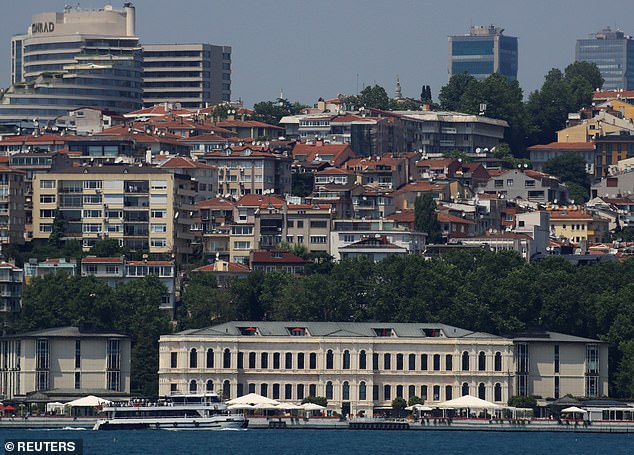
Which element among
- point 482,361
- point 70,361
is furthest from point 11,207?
point 482,361

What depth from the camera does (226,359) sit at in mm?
144375

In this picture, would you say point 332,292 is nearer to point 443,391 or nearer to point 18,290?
point 443,391

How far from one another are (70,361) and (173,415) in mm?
11844

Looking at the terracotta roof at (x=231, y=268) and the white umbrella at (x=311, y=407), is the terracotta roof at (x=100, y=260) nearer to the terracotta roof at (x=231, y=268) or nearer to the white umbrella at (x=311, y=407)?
the terracotta roof at (x=231, y=268)

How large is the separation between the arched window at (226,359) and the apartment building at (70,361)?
634 centimetres

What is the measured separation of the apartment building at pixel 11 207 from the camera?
17888 cm

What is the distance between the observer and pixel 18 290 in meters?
160

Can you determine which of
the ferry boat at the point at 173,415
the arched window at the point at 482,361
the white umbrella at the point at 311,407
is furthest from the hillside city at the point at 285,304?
the ferry boat at the point at 173,415

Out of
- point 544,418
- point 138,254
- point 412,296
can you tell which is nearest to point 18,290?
point 138,254

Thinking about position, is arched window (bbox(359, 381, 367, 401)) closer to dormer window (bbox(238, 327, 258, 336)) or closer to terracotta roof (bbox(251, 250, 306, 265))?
dormer window (bbox(238, 327, 258, 336))

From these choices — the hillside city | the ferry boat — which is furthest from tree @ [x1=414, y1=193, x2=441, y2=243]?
the ferry boat

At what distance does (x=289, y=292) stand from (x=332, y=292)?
9.67 ft

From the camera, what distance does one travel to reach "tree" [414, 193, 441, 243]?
182m

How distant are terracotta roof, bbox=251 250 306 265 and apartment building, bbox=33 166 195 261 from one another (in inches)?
407
